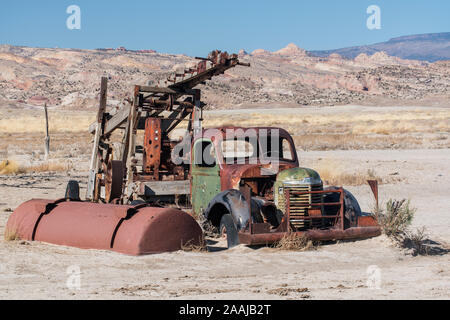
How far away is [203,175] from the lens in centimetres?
1080

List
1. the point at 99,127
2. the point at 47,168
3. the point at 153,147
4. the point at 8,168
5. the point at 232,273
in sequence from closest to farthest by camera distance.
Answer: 1. the point at 232,273
2. the point at 153,147
3. the point at 99,127
4. the point at 8,168
5. the point at 47,168

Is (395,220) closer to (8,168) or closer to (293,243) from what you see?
(293,243)

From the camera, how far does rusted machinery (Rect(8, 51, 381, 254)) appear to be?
8.90 metres

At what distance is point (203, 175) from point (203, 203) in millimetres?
464

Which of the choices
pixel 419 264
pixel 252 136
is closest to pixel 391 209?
pixel 419 264

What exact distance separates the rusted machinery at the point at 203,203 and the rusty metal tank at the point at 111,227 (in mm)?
14

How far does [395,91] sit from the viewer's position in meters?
140

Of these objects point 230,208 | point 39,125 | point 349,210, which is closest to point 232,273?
point 230,208

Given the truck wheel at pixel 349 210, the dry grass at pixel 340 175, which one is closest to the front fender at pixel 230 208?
the truck wheel at pixel 349 210

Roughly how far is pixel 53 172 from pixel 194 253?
1543 centimetres

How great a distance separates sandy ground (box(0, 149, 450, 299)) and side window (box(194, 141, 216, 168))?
5.08 feet

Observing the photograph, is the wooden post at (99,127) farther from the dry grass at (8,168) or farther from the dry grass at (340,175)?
the dry grass at (8,168)

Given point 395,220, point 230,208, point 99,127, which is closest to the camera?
point 230,208

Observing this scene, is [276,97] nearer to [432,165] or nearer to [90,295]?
[432,165]
